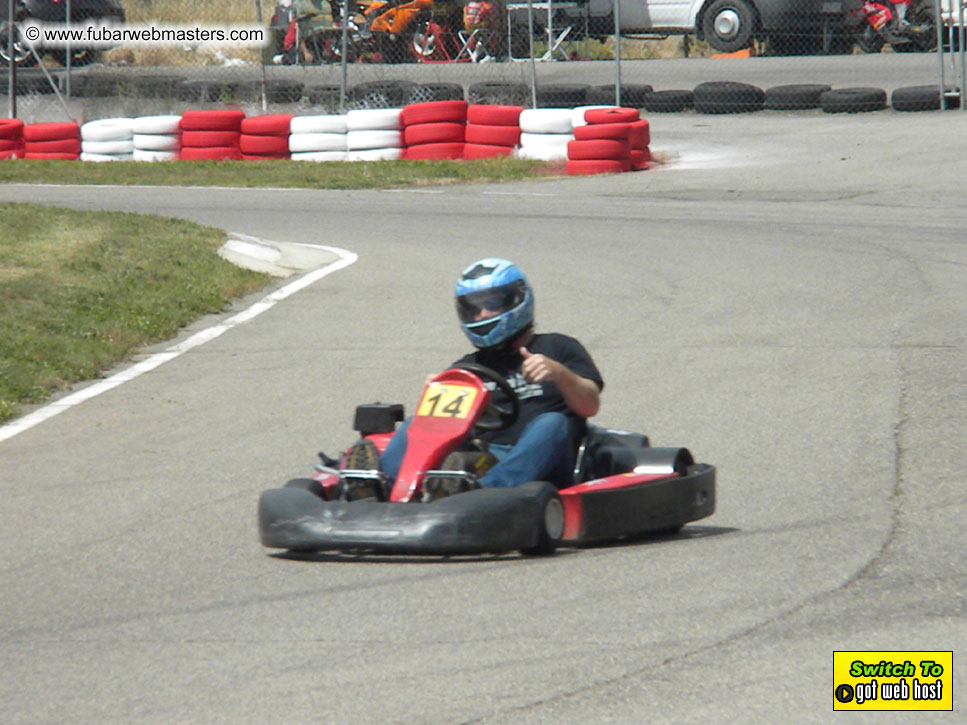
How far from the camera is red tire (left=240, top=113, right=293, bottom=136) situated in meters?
21.7

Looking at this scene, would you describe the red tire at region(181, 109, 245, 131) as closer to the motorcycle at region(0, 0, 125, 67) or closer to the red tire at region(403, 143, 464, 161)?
the red tire at region(403, 143, 464, 161)

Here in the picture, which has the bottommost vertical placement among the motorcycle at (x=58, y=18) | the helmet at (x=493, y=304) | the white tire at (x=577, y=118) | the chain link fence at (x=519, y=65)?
the helmet at (x=493, y=304)

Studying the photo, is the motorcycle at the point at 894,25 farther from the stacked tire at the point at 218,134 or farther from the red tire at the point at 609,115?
the stacked tire at the point at 218,134

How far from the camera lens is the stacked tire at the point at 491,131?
66.6ft

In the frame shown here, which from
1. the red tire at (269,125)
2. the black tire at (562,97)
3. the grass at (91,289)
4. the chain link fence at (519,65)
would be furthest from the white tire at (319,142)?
the grass at (91,289)

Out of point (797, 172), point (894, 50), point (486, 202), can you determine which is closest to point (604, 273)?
point (486, 202)

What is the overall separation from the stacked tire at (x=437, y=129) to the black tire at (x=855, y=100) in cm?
573

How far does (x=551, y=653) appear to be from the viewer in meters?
3.96

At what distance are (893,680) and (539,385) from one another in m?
2.19

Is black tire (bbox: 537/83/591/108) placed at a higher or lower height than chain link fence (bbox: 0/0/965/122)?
lower

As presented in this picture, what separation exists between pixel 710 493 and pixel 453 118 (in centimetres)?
1576

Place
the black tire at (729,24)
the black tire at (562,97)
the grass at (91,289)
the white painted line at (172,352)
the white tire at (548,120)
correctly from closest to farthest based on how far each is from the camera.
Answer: the white painted line at (172,352) < the grass at (91,289) < the white tire at (548,120) < the black tire at (562,97) < the black tire at (729,24)

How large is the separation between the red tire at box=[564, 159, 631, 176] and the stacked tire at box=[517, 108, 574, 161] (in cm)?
54

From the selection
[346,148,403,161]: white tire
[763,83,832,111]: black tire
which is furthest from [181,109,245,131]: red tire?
[763,83,832,111]: black tire
